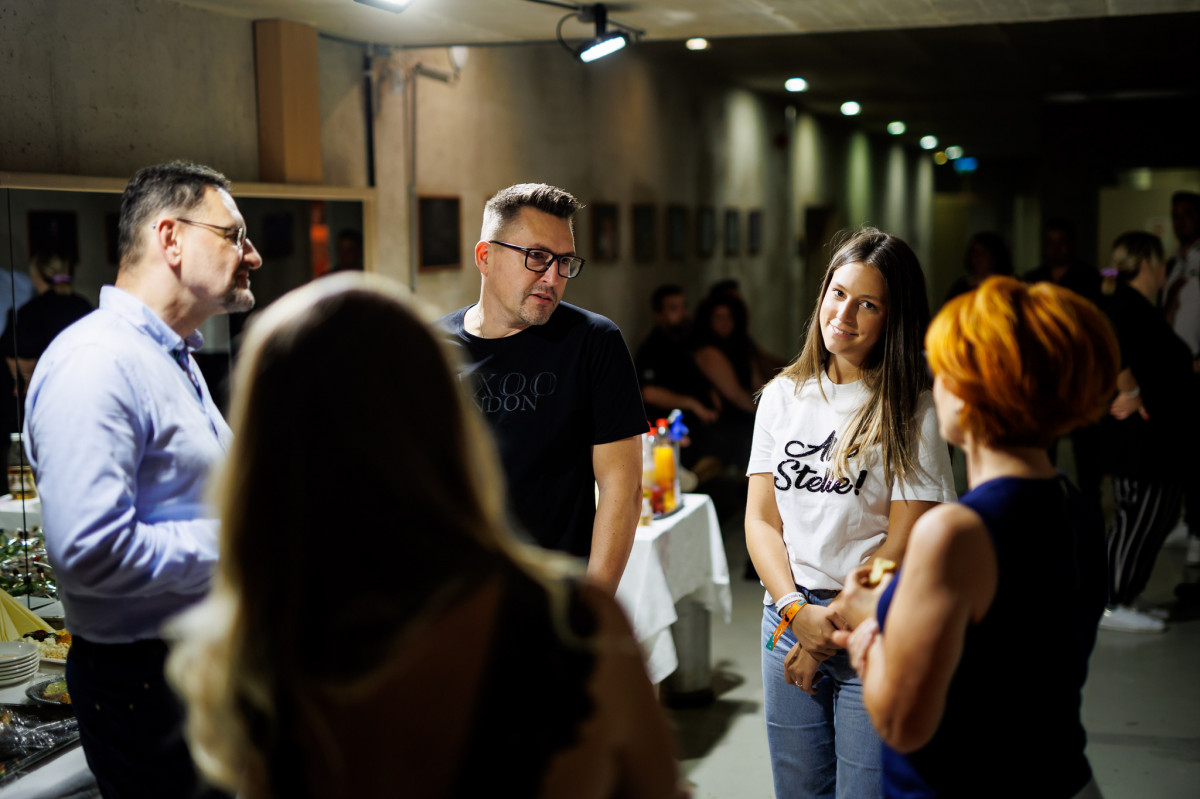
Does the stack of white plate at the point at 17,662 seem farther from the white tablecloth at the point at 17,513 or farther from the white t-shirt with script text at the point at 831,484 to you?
the white t-shirt with script text at the point at 831,484

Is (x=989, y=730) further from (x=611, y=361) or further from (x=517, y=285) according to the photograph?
(x=517, y=285)

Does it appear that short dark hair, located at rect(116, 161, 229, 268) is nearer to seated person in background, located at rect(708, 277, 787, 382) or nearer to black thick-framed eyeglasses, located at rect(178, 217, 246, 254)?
black thick-framed eyeglasses, located at rect(178, 217, 246, 254)

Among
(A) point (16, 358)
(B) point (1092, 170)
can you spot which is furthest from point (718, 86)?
(A) point (16, 358)

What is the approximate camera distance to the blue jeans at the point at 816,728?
177 centimetres

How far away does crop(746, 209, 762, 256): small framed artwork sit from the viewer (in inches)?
390

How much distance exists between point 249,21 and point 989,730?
365 cm

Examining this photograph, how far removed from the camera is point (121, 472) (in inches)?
65.4

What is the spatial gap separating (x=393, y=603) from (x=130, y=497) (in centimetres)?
104

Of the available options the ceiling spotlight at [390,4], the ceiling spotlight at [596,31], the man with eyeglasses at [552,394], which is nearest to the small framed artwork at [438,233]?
the ceiling spotlight at [596,31]

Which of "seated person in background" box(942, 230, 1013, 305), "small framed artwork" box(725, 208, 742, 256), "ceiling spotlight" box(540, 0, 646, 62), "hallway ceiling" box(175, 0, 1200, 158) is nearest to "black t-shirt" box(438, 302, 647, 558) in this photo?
"hallway ceiling" box(175, 0, 1200, 158)

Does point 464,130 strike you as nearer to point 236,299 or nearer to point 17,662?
point 236,299

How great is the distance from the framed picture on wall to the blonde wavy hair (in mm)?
2260

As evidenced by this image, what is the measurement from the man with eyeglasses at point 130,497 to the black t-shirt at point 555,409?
1.80 feet

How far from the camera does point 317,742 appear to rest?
0.87 m
